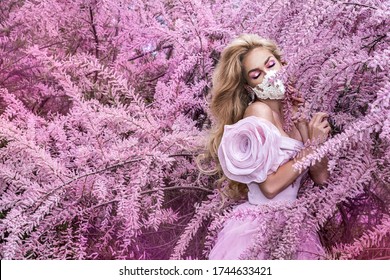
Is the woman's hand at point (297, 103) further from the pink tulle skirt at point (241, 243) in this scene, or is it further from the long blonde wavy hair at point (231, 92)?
the pink tulle skirt at point (241, 243)

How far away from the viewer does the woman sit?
1639 millimetres

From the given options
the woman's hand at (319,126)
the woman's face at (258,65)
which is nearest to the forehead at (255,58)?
the woman's face at (258,65)

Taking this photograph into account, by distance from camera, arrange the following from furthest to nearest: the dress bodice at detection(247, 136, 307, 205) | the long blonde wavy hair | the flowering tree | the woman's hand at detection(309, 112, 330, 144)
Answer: the long blonde wavy hair < the dress bodice at detection(247, 136, 307, 205) < the woman's hand at detection(309, 112, 330, 144) < the flowering tree

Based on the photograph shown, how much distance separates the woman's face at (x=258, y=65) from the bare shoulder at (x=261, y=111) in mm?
60

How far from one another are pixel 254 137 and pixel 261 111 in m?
0.09

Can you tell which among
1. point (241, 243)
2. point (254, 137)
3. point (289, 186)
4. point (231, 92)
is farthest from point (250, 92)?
point (241, 243)

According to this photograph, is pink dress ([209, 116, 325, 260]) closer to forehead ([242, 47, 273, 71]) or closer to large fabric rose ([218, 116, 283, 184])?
large fabric rose ([218, 116, 283, 184])

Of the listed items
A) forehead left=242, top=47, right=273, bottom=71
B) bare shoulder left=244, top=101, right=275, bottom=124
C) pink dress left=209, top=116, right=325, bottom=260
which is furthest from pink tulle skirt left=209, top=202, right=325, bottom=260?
forehead left=242, top=47, right=273, bottom=71

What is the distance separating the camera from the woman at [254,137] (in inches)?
64.5

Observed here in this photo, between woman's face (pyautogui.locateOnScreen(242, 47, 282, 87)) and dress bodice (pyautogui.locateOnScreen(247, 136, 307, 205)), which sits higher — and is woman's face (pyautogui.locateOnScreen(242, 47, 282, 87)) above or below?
above

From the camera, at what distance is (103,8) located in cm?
229

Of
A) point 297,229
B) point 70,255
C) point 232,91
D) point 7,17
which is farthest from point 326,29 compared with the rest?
point 7,17

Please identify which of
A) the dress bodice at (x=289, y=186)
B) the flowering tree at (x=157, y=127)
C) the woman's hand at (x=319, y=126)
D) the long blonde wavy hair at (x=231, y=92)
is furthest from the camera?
the long blonde wavy hair at (x=231, y=92)
